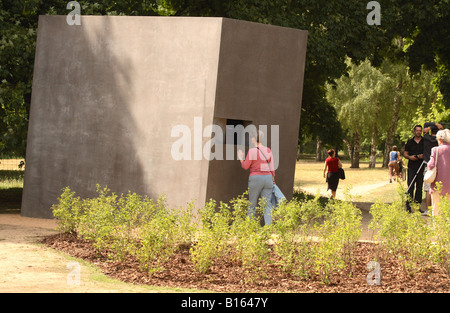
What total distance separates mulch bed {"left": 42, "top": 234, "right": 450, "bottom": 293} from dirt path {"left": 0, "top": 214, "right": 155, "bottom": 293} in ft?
1.24

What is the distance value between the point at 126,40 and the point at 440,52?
12466 mm

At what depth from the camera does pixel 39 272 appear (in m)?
8.30

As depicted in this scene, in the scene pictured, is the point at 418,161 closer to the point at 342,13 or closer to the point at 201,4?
the point at 342,13

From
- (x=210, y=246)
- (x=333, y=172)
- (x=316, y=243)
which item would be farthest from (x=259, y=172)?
(x=333, y=172)

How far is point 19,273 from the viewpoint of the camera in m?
8.15

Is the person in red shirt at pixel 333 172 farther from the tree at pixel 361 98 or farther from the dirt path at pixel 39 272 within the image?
the tree at pixel 361 98

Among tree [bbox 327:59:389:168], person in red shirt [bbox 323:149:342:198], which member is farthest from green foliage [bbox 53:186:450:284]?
tree [bbox 327:59:389:168]

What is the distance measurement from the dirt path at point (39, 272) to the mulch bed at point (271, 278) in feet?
1.24

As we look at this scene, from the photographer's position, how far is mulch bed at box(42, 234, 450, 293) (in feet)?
25.8

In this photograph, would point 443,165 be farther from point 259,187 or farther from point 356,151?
point 356,151

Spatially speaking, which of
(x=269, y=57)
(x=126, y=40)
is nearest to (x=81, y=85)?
(x=126, y=40)

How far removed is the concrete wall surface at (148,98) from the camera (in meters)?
12.7
